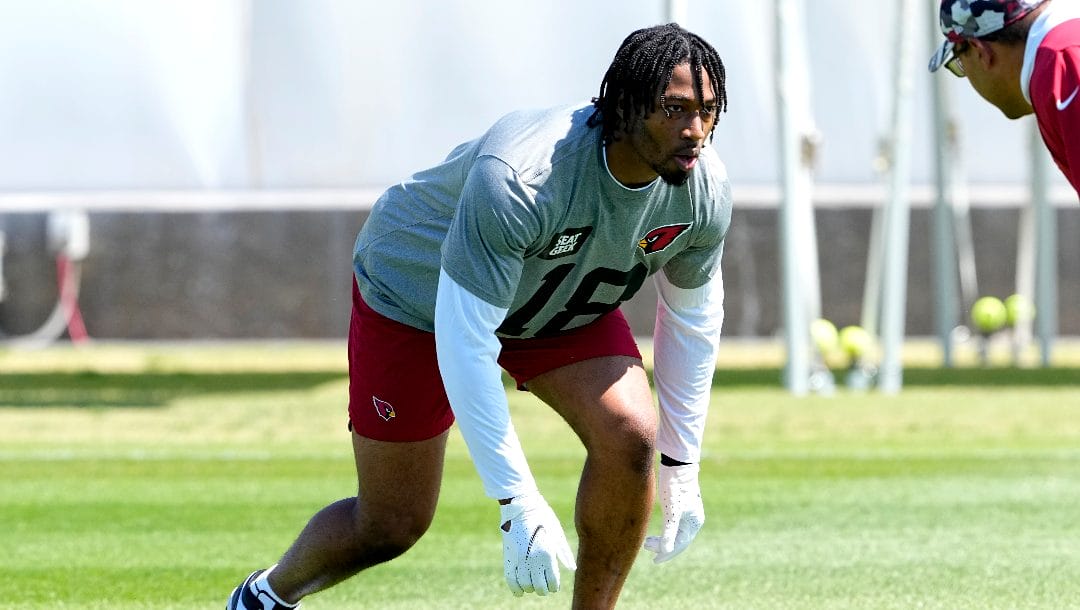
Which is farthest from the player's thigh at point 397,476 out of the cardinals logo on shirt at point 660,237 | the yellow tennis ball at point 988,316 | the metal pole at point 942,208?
the yellow tennis ball at point 988,316

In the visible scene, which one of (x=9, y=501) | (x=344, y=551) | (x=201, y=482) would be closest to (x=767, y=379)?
(x=201, y=482)

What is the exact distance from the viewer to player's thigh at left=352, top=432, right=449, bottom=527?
5.64 m

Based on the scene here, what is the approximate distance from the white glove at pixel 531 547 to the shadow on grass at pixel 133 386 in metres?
11.6

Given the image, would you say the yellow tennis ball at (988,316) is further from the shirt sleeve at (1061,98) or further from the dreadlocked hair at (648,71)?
the shirt sleeve at (1061,98)

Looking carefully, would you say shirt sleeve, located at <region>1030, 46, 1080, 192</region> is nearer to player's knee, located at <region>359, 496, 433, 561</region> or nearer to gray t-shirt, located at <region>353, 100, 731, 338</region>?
gray t-shirt, located at <region>353, 100, 731, 338</region>

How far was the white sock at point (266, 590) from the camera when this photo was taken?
5.89 meters

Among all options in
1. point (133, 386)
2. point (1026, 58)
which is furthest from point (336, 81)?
point (1026, 58)

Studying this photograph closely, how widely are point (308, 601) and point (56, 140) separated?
53.8ft

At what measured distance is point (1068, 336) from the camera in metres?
28.1

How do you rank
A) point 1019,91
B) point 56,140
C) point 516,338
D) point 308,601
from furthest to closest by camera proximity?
point 56,140, point 308,601, point 516,338, point 1019,91

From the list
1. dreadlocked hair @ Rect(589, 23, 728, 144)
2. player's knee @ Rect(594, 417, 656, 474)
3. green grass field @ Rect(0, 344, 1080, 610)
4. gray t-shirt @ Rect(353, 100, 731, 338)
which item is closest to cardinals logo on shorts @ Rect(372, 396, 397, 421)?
gray t-shirt @ Rect(353, 100, 731, 338)

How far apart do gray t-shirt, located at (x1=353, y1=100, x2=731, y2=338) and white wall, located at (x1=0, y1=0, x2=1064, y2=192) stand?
1631cm

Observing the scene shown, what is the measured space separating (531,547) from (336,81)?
18315 millimetres

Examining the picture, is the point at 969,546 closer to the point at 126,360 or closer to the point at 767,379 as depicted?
the point at 767,379
